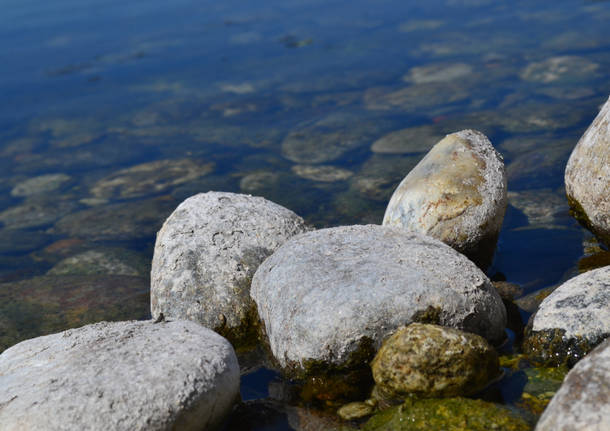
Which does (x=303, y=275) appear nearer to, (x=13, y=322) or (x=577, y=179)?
(x=577, y=179)

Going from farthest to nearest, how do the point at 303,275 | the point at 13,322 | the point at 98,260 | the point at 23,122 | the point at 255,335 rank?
the point at 23,122 < the point at 98,260 < the point at 13,322 < the point at 255,335 < the point at 303,275

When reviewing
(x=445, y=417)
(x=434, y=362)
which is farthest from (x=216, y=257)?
(x=445, y=417)

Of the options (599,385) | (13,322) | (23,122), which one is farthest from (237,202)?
(23,122)

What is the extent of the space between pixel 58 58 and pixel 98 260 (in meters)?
9.87

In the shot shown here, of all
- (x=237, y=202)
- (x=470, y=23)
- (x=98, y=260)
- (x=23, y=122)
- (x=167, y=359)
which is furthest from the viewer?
(x=470, y=23)

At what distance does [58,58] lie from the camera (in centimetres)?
1549

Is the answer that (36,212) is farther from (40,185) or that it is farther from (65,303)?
(65,303)

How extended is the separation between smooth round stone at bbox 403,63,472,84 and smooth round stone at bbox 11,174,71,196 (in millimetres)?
5745

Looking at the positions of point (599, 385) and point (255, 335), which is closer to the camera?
point (599, 385)

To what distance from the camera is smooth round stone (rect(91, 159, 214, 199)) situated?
29.5ft

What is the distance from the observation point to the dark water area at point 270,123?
625cm

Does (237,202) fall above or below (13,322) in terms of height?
above

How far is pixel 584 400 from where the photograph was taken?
2.77 m

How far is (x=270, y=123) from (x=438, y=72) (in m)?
3.14
